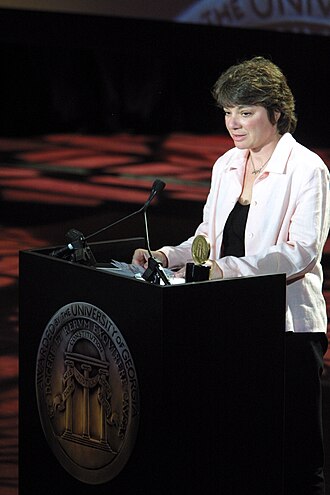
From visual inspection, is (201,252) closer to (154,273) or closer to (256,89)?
(154,273)

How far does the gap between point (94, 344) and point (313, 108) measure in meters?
5.89

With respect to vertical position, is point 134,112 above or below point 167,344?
above

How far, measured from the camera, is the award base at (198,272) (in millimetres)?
2646

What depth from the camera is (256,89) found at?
291 centimetres

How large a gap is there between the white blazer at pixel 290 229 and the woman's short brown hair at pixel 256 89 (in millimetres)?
85

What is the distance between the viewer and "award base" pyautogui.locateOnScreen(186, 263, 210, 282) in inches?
104

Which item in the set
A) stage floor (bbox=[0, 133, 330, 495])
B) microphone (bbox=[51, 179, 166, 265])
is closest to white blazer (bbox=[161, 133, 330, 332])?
microphone (bbox=[51, 179, 166, 265])

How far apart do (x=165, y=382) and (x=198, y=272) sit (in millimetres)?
288

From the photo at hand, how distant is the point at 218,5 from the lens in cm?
690

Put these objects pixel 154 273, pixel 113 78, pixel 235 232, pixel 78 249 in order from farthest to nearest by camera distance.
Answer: pixel 113 78 → pixel 235 232 → pixel 78 249 → pixel 154 273

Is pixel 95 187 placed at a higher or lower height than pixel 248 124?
higher

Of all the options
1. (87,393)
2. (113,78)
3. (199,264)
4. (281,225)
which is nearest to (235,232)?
(281,225)

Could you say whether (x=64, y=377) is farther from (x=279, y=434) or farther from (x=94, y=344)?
(x=279, y=434)

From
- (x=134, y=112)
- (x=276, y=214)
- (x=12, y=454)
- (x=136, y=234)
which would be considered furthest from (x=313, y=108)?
(x=276, y=214)
